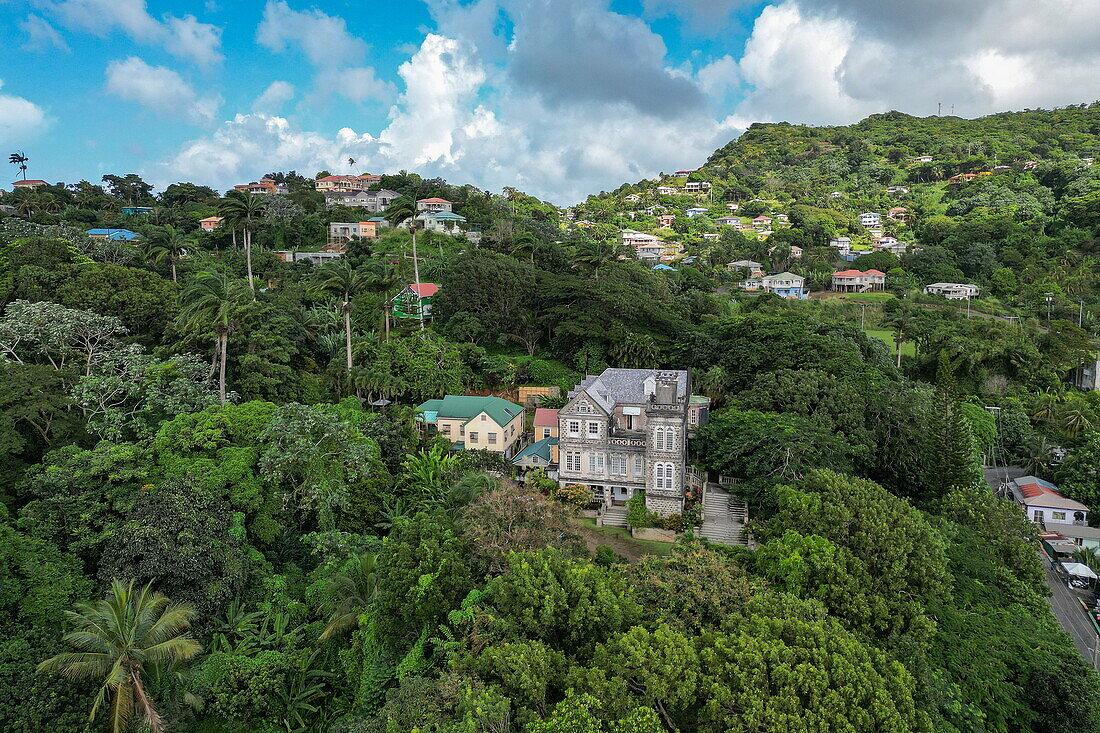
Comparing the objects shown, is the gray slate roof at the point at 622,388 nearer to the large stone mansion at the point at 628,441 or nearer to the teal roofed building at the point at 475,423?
the large stone mansion at the point at 628,441

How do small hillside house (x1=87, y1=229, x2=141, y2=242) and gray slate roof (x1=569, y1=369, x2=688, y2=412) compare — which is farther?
small hillside house (x1=87, y1=229, x2=141, y2=242)

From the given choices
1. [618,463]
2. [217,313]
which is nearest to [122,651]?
[217,313]

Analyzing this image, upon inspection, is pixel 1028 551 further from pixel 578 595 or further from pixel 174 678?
pixel 174 678

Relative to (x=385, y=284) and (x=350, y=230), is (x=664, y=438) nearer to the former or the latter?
(x=385, y=284)

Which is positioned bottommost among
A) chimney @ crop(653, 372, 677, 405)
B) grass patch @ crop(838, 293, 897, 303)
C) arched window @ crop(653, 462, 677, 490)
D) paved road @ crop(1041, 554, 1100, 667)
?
paved road @ crop(1041, 554, 1100, 667)

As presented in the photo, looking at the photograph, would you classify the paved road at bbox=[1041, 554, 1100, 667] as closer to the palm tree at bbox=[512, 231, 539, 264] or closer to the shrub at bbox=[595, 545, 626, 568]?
the shrub at bbox=[595, 545, 626, 568]

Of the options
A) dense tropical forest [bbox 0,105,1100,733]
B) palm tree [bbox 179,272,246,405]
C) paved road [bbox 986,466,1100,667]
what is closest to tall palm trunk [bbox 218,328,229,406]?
palm tree [bbox 179,272,246,405]

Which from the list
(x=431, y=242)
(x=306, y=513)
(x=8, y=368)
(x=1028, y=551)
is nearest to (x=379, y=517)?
(x=306, y=513)
